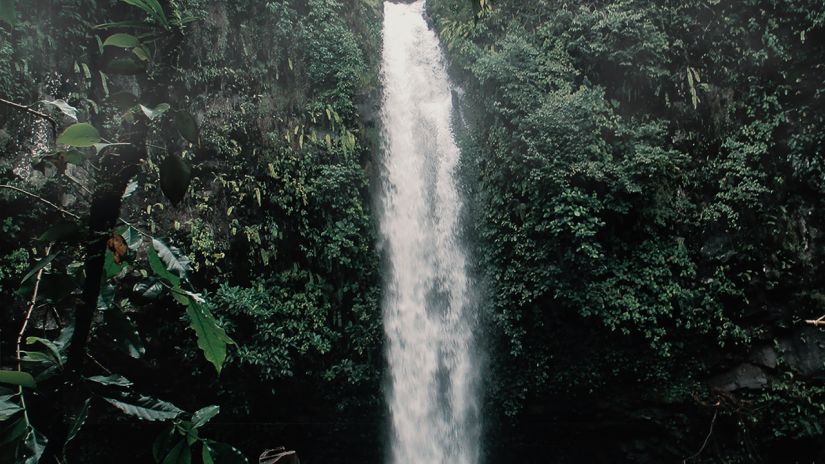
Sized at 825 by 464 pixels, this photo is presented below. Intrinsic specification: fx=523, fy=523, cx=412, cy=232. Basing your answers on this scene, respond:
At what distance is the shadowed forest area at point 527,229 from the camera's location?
7215mm

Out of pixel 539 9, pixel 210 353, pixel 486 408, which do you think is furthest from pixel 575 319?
pixel 210 353

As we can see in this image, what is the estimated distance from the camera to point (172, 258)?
3.60 ft

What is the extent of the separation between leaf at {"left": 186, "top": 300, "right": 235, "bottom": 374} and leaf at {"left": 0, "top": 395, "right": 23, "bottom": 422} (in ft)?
1.01

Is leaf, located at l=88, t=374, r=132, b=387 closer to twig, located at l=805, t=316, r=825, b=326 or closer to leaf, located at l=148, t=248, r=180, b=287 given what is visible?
leaf, located at l=148, t=248, r=180, b=287

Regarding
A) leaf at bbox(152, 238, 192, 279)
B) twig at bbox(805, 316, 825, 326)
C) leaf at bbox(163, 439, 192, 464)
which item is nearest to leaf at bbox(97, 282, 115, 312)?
leaf at bbox(152, 238, 192, 279)

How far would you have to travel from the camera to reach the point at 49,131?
23.2 feet

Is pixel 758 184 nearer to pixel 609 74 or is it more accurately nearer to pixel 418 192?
pixel 609 74

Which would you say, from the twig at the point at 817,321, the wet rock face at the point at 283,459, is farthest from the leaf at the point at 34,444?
the twig at the point at 817,321

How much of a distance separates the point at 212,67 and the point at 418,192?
155 inches

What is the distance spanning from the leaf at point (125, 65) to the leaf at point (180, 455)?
0.62 metres

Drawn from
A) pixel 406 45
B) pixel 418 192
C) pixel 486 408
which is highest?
pixel 406 45

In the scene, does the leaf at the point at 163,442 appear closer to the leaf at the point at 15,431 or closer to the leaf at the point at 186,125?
the leaf at the point at 15,431

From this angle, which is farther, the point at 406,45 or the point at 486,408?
the point at 406,45

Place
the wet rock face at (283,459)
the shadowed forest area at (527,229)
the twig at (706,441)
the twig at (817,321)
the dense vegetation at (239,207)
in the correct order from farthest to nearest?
the twig at (706,441)
the shadowed forest area at (527,229)
the twig at (817,321)
the dense vegetation at (239,207)
the wet rock face at (283,459)
